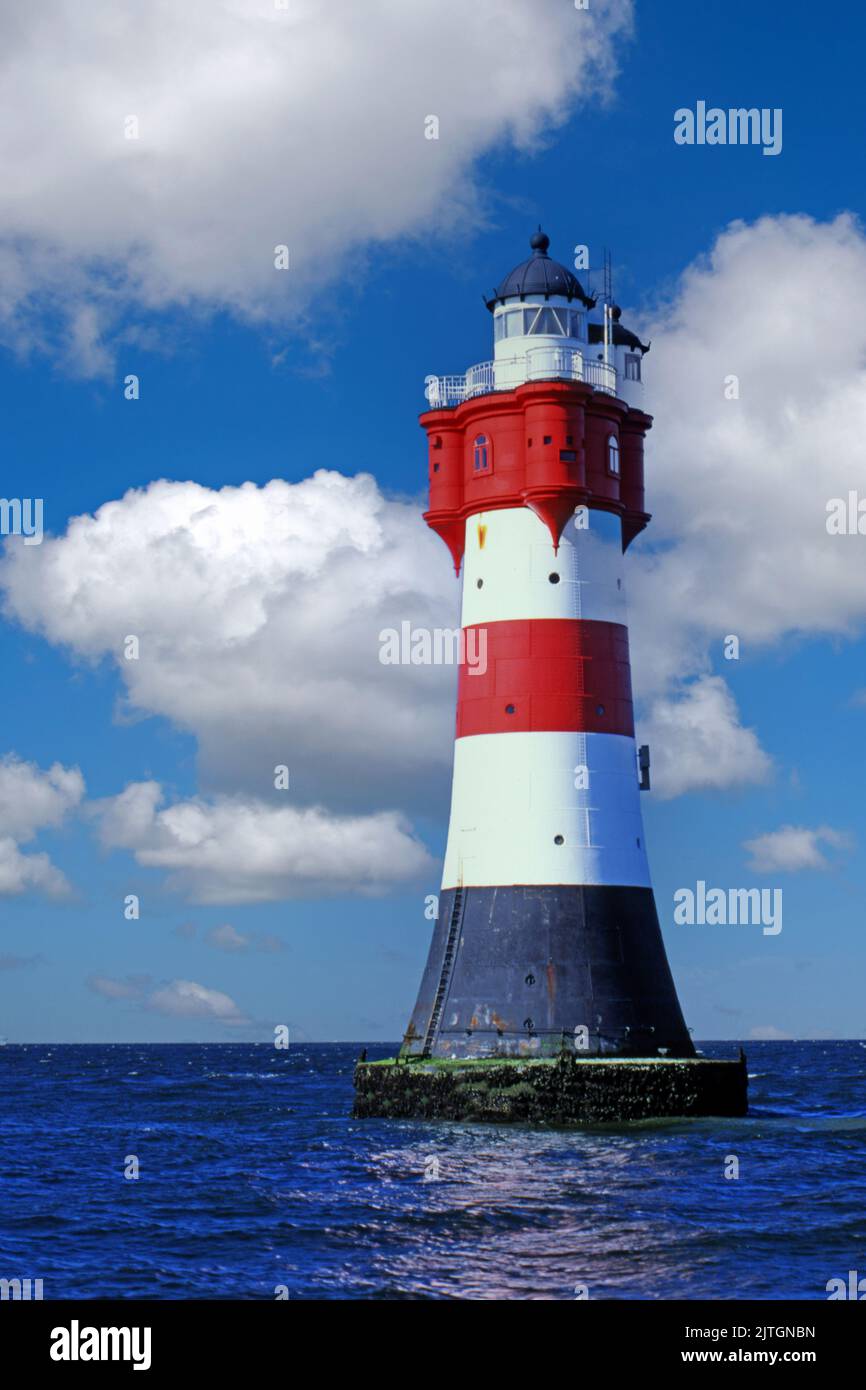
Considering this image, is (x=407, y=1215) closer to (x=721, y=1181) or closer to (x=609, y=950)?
(x=721, y=1181)

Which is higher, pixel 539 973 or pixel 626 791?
pixel 626 791

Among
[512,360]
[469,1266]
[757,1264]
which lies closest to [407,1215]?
[469,1266]

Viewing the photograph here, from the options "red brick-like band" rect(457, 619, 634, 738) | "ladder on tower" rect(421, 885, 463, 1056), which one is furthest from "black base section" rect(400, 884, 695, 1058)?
"red brick-like band" rect(457, 619, 634, 738)

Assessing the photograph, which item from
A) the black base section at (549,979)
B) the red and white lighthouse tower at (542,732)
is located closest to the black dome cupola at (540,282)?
the red and white lighthouse tower at (542,732)

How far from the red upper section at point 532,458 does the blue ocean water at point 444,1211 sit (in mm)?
13469

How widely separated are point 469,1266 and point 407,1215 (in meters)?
4.31

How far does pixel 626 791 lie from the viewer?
131 ft

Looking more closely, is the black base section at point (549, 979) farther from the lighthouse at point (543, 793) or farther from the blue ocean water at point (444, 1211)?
the blue ocean water at point (444, 1211)

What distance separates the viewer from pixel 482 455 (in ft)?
136

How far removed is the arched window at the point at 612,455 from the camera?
4169 centimetres

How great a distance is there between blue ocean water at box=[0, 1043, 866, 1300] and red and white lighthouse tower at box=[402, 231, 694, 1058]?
2803 millimetres

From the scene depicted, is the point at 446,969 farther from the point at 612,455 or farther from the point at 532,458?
the point at 612,455

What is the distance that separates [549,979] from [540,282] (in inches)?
615
